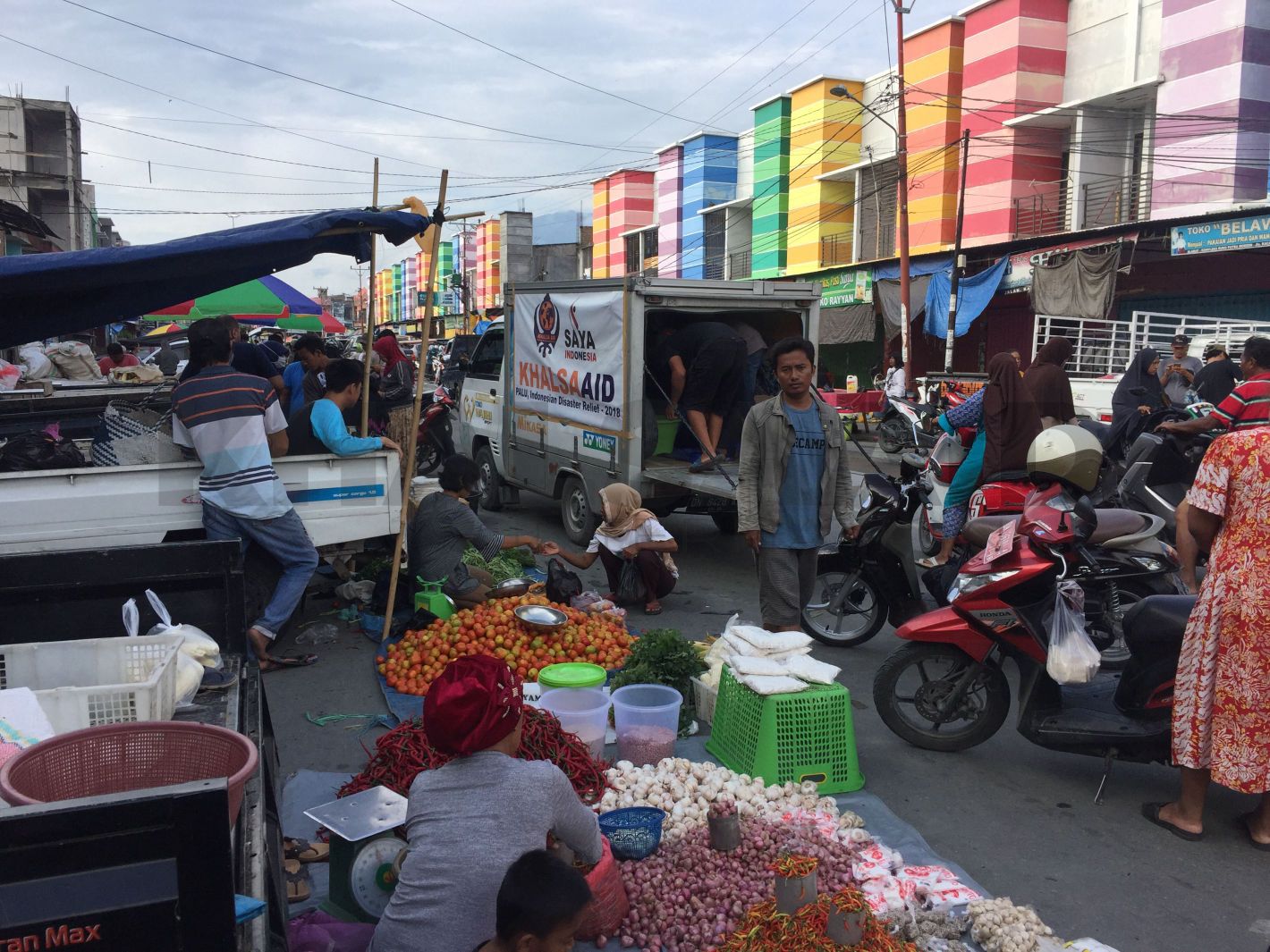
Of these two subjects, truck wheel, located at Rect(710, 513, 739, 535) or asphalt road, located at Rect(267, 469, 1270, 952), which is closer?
asphalt road, located at Rect(267, 469, 1270, 952)

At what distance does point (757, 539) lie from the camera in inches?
216

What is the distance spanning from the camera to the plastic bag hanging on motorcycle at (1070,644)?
4203 mm

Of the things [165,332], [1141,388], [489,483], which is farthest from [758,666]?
[165,332]

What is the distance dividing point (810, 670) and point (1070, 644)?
3.73 ft

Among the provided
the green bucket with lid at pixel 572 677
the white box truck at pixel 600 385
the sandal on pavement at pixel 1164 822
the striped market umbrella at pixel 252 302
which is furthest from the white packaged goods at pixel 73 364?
Result: the sandal on pavement at pixel 1164 822

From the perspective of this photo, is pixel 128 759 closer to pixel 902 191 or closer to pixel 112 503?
pixel 112 503

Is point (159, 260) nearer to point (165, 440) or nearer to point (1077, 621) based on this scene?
point (165, 440)

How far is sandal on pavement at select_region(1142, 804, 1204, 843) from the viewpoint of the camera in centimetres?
407

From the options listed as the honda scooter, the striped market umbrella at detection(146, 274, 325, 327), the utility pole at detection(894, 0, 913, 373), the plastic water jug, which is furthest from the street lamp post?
the honda scooter

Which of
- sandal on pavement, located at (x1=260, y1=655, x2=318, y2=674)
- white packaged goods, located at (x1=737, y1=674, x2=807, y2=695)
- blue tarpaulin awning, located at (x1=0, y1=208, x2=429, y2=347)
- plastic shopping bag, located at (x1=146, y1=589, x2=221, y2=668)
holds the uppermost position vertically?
blue tarpaulin awning, located at (x1=0, y1=208, x2=429, y2=347)

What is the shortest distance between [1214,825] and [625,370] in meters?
5.55

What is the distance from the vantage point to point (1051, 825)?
4230mm

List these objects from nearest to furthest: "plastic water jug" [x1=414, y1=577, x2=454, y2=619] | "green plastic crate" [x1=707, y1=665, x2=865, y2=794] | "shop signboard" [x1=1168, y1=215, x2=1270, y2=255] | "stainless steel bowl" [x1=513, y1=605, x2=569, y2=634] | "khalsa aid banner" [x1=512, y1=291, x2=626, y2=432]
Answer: "green plastic crate" [x1=707, y1=665, x2=865, y2=794], "stainless steel bowl" [x1=513, y1=605, x2=569, y2=634], "plastic water jug" [x1=414, y1=577, x2=454, y2=619], "khalsa aid banner" [x1=512, y1=291, x2=626, y2=432], "shop signboard" [x1=1168, y1=215, x2=1270, y2=255]

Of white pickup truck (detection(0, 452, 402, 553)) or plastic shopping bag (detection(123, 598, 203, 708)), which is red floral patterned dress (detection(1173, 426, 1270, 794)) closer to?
plastic shopping bag (detection(123, 598, 203, 708))
